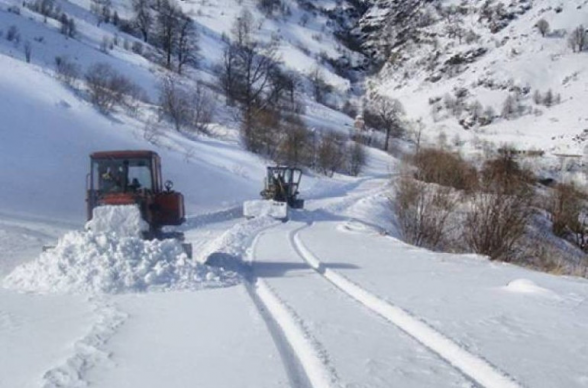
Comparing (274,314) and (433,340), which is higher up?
(433,340)

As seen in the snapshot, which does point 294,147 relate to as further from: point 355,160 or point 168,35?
point 168,35

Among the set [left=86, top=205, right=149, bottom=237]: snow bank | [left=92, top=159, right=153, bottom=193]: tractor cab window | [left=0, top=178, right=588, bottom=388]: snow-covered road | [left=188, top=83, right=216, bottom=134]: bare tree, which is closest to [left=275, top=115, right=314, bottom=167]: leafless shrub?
[left=188, top=83, right=216, bottom=134]: bare tree

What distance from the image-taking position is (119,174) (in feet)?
43.8

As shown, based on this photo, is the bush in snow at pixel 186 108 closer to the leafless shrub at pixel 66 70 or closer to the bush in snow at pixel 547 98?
the leafless shrub at pixel 66 70

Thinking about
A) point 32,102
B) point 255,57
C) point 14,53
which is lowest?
point 32,102

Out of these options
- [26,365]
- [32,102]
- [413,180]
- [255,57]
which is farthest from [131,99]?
[26,365]

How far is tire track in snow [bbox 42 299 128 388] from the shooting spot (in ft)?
18.0

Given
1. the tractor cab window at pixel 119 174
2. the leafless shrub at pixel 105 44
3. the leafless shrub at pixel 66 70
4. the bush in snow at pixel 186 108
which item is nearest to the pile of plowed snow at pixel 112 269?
the tractor cab window at pixel 119 174

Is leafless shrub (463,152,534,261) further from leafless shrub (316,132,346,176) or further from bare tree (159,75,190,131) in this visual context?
leafless shrub (316,132,346,176)

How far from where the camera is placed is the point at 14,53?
5266cm

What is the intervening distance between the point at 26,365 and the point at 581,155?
87721 millimetres

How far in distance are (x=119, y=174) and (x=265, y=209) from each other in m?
12.8

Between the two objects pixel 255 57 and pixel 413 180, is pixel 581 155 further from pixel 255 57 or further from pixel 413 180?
pixel 413 180

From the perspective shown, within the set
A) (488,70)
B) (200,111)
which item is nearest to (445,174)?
(200,111)
